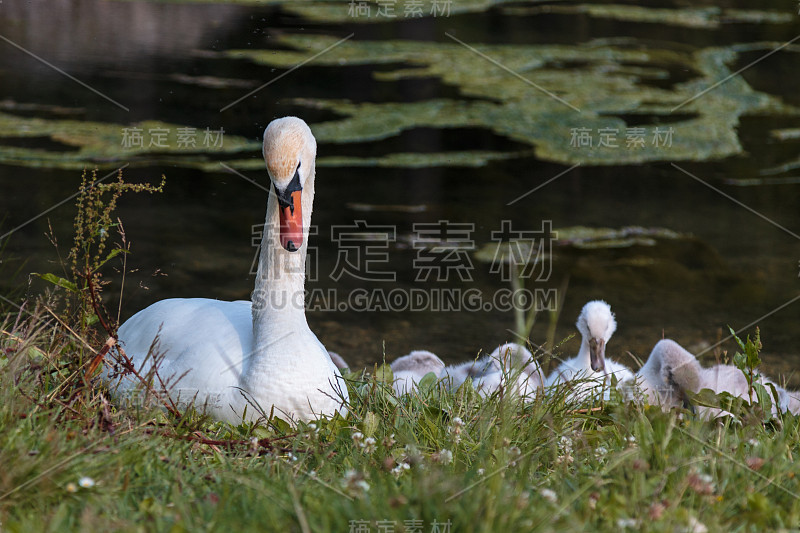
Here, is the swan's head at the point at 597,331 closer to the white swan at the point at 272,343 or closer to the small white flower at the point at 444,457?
the white swan at the point at 272,343

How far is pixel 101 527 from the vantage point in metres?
2.08

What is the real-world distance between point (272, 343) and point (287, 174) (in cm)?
73

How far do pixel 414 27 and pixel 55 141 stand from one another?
9.39 m

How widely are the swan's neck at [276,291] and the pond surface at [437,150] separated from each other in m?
0.51

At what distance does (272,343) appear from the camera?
3.64 meters

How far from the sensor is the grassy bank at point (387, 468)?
212cm

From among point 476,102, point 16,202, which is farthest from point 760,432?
point 476,102

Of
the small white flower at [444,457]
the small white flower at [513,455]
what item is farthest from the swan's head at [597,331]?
the small white flower at [444,457]

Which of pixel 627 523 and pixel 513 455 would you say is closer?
pixel 627 523

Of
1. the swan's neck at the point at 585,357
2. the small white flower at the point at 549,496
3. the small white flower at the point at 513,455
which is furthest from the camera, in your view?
the swan's neck at the point at 585,357

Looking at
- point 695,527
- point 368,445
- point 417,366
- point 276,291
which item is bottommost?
point 417,366

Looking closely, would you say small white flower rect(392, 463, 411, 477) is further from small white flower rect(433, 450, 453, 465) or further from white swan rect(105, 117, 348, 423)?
white swan rect(105, 117, 348, 423)

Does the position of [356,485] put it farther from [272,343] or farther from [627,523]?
[272,343]

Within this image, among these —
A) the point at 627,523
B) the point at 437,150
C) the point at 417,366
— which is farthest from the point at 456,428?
the point at 437,150
